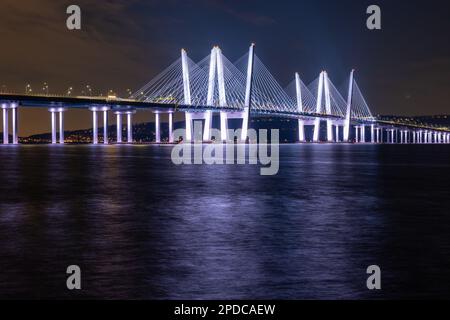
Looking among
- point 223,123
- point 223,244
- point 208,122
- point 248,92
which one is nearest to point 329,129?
point 223,123

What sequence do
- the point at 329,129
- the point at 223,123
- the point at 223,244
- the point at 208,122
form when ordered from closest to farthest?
the point at 223,244 → the point at 208,122 → the point at 223,123 → the point at 329,129

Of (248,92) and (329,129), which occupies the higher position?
(248,92)

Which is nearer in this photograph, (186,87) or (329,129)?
(186,87)

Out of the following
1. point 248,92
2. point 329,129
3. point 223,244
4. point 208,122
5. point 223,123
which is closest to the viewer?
point 223,244

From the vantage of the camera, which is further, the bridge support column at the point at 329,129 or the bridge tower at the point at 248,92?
the bridge support column at the point at 329,129

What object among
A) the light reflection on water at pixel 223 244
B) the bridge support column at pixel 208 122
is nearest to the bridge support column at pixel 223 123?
the bridge support column at pixel 208 122

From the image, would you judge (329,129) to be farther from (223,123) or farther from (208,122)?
(208,122)

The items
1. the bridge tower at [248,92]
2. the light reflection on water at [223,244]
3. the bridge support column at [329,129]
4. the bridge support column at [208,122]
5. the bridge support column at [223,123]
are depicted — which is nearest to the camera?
the light reflection on water at [223,244]

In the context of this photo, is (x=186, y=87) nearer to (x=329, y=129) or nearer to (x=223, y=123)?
(x=223, y=123)

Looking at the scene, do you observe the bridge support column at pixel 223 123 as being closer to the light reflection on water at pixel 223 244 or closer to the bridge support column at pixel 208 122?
the bridge support column at pixel 208 122

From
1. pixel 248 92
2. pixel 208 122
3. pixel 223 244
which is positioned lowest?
pixel 223 244

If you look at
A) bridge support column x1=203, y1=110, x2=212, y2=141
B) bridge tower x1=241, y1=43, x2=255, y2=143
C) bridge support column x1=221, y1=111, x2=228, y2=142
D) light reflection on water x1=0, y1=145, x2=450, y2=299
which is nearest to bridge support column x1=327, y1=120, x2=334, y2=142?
bridge support column x1=221, y1=111, x2=228, y2=142
